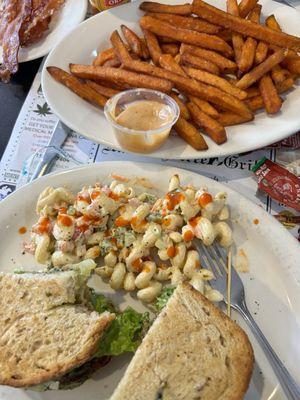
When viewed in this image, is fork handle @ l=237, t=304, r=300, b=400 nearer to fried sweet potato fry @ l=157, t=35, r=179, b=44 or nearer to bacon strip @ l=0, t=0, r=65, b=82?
fried sweet potato fry @ l=157, t=35, r=179, b=44

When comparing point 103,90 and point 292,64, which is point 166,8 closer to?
point 103,90

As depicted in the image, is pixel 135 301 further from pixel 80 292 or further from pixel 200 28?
pixel 200 28

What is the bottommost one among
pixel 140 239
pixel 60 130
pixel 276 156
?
pixel 60 130

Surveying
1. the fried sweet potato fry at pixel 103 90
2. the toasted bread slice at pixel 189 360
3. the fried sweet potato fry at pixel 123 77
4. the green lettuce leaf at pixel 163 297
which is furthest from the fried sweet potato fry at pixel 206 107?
the toasted bread slice at pixel 189 360

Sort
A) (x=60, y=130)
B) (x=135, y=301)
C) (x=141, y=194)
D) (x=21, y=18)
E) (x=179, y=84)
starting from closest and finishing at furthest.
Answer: (x=135, y=301) → (x=141, y=194) → (x=179, y=84) → (x=60, y=130) → (x=21, y=18)

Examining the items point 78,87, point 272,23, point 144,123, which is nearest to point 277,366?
point 144,123

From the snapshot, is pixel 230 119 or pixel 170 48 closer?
pixel 230 119

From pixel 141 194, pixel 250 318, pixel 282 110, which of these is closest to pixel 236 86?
pixel 282 110
